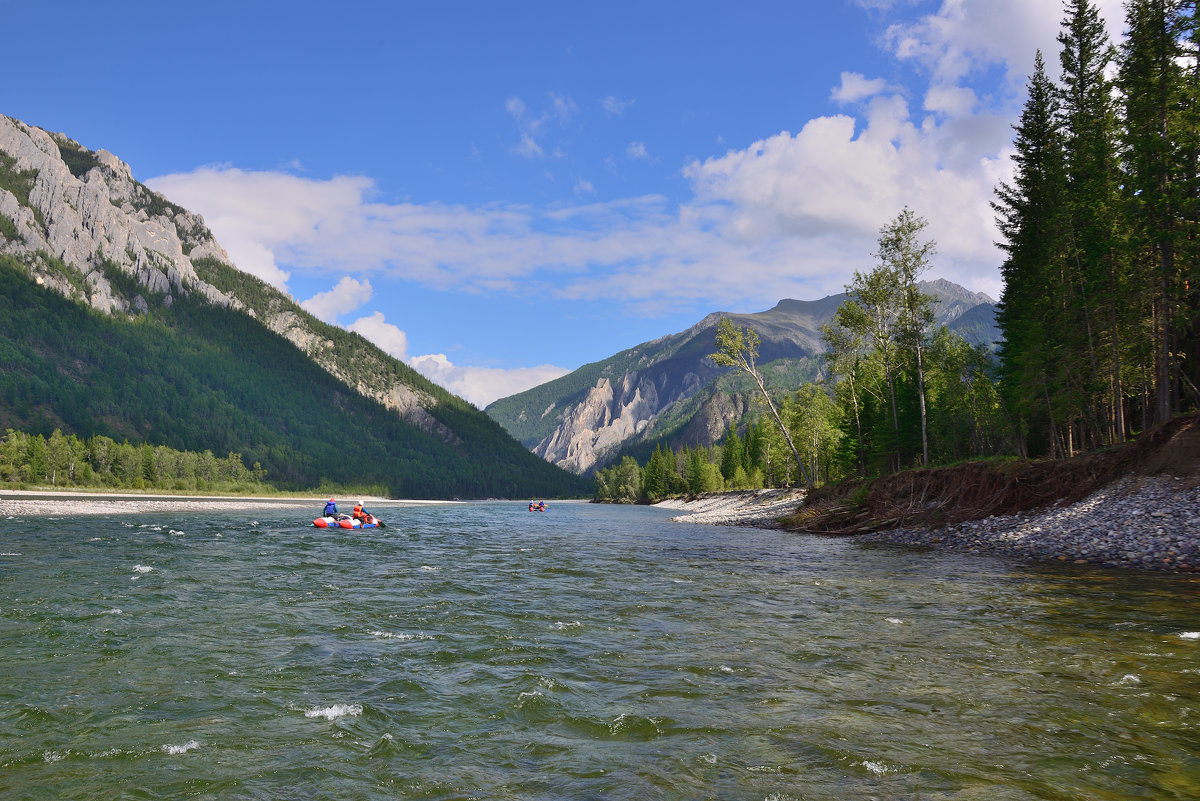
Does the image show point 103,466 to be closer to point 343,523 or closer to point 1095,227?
point 343,523

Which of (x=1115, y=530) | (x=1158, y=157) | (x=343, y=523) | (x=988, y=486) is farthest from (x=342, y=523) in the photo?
(x=1158, y=157)

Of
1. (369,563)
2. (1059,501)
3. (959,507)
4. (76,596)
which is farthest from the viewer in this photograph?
(959,507)

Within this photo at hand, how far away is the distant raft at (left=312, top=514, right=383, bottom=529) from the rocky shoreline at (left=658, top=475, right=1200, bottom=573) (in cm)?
4272

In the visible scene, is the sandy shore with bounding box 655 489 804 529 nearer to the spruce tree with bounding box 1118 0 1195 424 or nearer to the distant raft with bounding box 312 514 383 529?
the spruce tree with bounding box 1118 0 1195 424

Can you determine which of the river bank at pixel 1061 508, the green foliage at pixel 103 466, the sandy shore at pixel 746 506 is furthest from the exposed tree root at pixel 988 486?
the green foliage at pixel 103 466

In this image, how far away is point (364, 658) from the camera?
1257 centimetres

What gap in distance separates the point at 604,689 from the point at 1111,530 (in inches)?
1059

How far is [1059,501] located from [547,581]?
89.5ft

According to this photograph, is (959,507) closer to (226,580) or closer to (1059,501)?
(1059,501)

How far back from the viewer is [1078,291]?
41750 mm

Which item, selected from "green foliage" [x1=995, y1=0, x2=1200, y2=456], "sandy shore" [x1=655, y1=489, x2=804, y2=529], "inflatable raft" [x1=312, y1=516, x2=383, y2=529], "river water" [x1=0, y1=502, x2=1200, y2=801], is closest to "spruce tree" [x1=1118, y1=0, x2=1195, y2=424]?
"green foliage" [x1=995, y1=0, x2=1200, y2=456]

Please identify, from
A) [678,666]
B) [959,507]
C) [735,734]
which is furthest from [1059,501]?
[735,734]

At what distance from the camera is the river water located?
7141 millimetres

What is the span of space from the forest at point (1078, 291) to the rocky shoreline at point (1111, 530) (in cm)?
552
